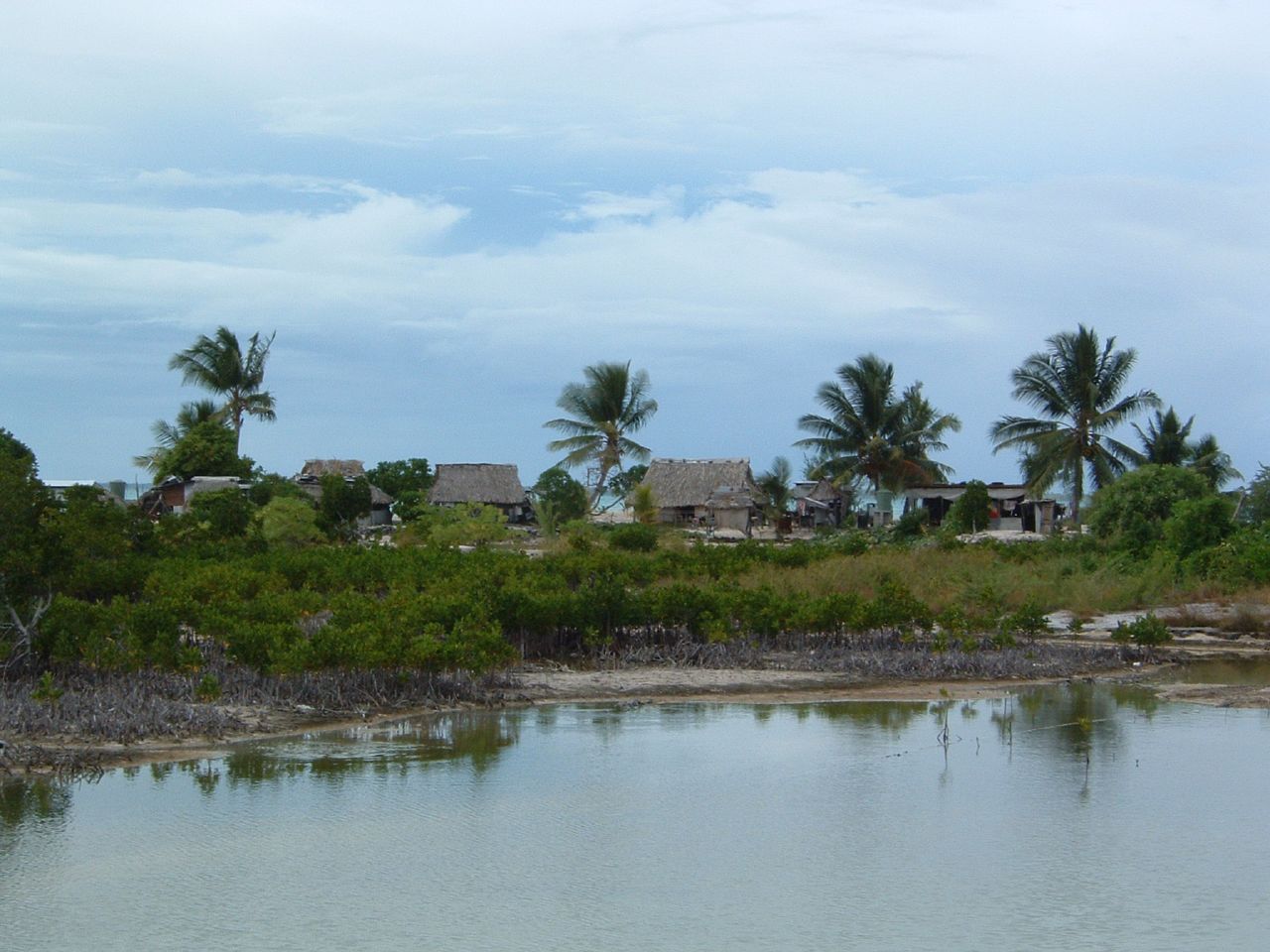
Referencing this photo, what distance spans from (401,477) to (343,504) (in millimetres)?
12853

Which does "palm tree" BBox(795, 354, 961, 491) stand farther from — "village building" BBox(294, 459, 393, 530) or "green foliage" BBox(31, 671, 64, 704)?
"green foliage" BBox(31, 671, 64, 704)

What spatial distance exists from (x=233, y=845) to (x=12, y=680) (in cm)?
421

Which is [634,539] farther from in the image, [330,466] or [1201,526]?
[330,466]

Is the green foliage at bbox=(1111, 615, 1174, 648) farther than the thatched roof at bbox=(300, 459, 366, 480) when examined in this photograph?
No

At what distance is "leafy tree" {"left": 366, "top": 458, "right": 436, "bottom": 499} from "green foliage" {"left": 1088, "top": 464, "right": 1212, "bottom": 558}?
23.3 m

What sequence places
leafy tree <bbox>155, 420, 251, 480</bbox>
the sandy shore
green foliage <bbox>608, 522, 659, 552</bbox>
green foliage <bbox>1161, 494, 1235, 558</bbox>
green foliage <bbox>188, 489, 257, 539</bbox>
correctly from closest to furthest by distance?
1. the sandy shore
2. green foliage <bbox>1161, 494, 1235, 558</bbox>
3. green foliage <bbox>188, 489, 257, 539</bbox>
4. green foliage <bbox>608, 522, 659, 552</bbox>
5. leafy tree <bbox>155, 420, 251, 480</bbox>

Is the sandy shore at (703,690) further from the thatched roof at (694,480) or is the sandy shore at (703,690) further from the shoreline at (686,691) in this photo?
the thatched roof at (694,480)

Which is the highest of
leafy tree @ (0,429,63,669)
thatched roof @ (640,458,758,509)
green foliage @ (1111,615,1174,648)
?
Result: thatched roof @ (640,458,758,509)

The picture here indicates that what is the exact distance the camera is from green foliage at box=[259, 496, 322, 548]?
86.4 ft

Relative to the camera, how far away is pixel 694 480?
145 ft

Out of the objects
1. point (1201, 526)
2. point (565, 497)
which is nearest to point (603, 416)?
point (565, 497)

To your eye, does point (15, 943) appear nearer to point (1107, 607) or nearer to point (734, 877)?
point (734, 877)

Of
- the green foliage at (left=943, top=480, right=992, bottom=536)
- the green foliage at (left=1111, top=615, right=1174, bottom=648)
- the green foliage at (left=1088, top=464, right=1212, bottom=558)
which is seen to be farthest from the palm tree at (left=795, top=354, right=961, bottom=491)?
the green foliage at (left=1111, top=615, right=1174, bottom=648)

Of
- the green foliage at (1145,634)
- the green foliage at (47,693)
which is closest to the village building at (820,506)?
the green foliage at (1145,634)
